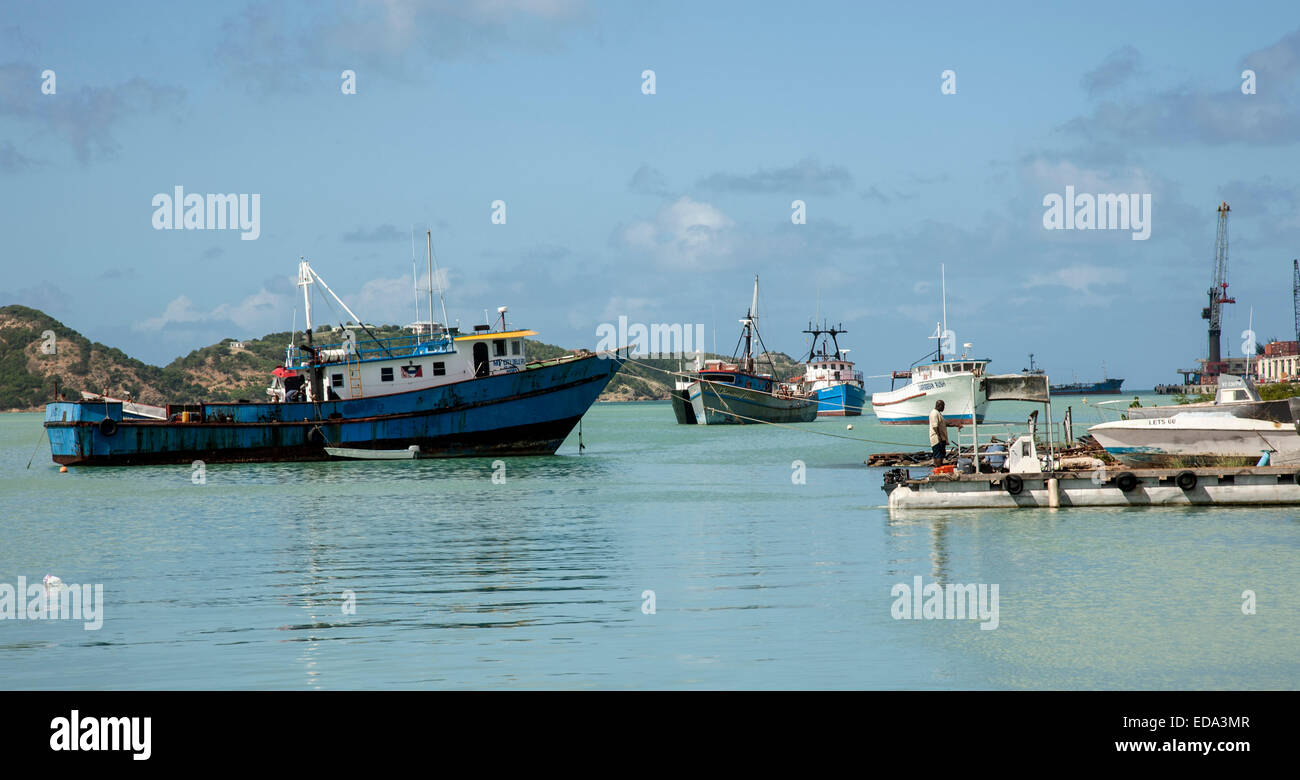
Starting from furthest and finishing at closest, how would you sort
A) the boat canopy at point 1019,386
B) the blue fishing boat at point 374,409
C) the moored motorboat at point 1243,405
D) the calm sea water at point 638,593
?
the blue fishing boat at point 374,409 < the moored motorboat at point 1243,405 < the boat canopy at point 1019,386 < the calm sea water at point 638,593

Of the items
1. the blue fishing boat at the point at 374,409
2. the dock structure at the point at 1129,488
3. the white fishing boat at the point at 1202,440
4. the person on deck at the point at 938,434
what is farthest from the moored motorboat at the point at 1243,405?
the blue fishing boat at the point at 374,409

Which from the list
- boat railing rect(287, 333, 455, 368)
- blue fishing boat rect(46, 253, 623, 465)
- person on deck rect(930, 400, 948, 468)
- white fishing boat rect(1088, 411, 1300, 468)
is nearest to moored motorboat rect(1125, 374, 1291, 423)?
white fishing boat rect(1088, 411, 1300, 468)

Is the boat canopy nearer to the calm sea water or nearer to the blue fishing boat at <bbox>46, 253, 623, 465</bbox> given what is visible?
the calm sea water

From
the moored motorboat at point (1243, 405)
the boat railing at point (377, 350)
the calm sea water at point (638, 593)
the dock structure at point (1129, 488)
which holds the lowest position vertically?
the calm sea water at point (638, 593)

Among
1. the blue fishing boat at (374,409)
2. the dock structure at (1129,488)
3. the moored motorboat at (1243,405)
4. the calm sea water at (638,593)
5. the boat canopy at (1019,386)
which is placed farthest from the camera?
the blue fishing boat at (374,409)

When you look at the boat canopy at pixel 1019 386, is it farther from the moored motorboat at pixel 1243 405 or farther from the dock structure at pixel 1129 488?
the moored motorboat at pixel 1243 405

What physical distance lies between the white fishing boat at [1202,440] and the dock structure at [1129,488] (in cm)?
287

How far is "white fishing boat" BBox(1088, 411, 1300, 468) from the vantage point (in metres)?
26.5

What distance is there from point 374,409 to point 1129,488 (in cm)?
3005

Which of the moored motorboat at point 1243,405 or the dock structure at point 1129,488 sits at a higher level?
the moored motorboat at point 1243,405

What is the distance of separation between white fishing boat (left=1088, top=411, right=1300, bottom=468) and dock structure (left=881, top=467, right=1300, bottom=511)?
2.87 metres

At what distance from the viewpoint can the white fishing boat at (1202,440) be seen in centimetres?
2655
